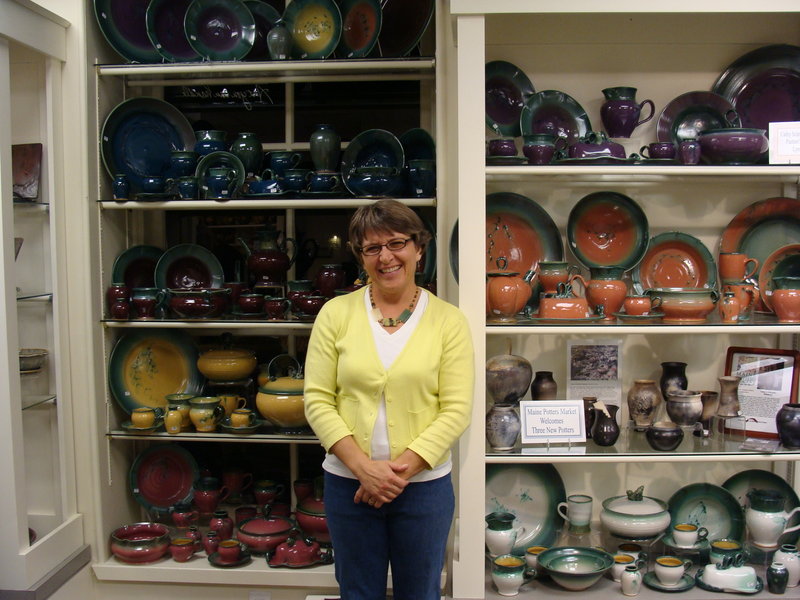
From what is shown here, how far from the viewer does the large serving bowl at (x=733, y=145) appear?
224 cm

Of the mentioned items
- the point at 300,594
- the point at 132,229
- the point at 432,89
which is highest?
the point at 432,89

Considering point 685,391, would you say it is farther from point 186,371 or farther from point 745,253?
point 186,371

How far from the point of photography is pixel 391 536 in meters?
1.90

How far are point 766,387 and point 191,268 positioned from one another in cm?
199

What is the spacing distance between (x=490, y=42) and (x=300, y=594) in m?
1.95

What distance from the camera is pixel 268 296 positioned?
2.57 meters

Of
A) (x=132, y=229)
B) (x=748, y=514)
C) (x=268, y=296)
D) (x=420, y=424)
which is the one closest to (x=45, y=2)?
(x=132, y=229)

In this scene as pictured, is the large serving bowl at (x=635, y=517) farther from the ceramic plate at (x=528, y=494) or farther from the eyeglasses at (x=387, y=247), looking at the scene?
the eyeglasses at (x=387, y=247)

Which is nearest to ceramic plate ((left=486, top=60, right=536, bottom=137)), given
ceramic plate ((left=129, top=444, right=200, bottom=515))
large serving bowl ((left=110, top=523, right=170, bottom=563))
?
ceramic plate ((left=129, top=444, right=200, bottom=515))

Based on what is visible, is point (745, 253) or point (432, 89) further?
point (432, 89)

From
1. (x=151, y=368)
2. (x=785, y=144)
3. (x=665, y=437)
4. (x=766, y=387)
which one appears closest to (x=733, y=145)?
(x=785, y=144)

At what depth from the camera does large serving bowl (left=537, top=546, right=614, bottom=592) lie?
2.24 meters

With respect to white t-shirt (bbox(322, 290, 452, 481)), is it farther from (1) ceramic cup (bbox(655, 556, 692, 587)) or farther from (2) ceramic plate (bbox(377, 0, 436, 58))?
(2) ceramic plate (bbox(377, 0, 436, 58))

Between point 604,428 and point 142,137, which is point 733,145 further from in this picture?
point 142,137
